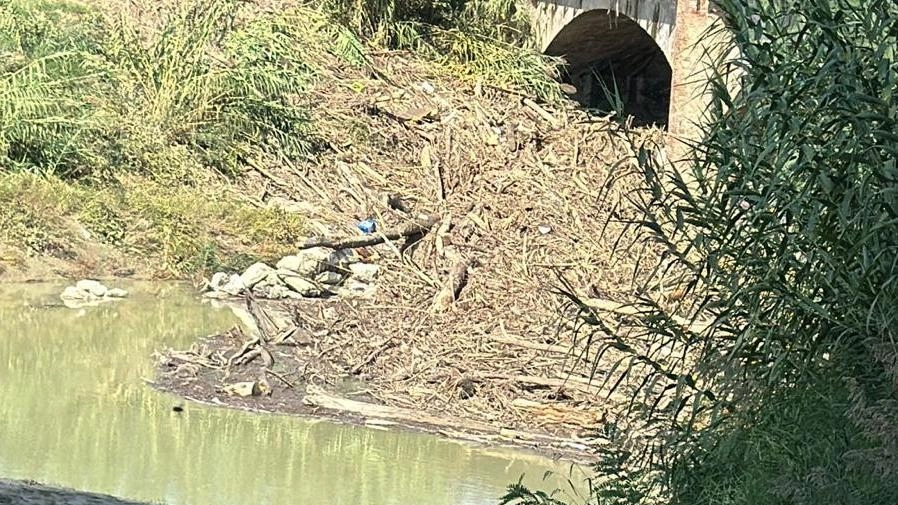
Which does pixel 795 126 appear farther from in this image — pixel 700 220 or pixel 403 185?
pixel 403 185

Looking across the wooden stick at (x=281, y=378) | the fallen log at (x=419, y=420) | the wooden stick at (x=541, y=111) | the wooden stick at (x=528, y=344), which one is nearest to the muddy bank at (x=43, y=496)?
the fallen log at (x=419, y=420)

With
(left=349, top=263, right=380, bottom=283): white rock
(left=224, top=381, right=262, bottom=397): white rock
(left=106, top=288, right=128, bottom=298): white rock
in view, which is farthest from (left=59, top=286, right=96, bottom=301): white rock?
(left=224, top=381, right=262, bottom=397): white rock

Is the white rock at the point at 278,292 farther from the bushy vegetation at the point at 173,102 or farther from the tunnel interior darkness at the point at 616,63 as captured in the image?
the tunnel interior darkness at the point at 616,63

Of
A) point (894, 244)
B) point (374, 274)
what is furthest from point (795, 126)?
point (374, 274)

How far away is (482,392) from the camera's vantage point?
974cm

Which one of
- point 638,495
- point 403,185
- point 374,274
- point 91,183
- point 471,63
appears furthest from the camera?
point 471,63

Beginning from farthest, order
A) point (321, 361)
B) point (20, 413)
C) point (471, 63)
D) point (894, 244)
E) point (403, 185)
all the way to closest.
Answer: point (471, 63)
point (403, 185)
point (321, 361)
point (20, 413)
point (894, 244)

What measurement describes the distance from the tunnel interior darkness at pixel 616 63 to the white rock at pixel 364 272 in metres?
5.22

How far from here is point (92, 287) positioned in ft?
39.9

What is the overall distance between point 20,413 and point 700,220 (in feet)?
15.4

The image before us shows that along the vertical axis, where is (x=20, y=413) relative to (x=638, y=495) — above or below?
below

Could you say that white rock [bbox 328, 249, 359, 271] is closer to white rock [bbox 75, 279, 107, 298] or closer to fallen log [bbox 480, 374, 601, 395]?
white rock [bbox 75, 279, 107, 298]

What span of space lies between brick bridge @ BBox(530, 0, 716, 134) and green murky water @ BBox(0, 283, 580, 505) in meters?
6.06

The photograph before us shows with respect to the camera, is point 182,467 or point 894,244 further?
point 182,467
